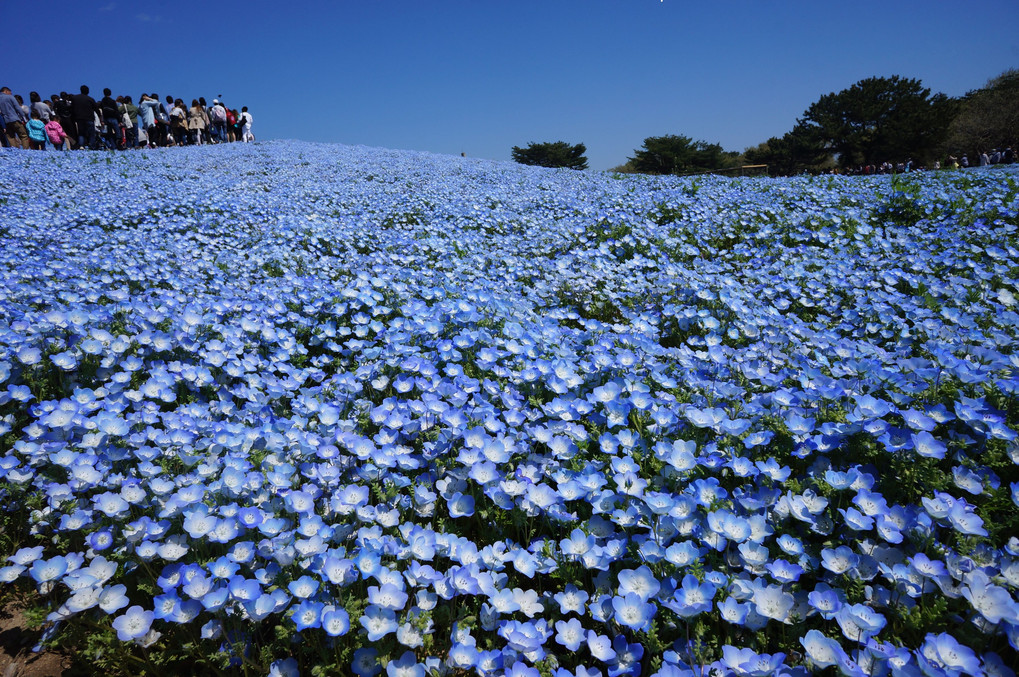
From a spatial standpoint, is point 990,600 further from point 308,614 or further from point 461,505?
point 308,614

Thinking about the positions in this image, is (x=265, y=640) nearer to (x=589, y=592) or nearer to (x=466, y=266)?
(x=589, y=592)

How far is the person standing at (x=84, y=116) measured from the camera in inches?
622

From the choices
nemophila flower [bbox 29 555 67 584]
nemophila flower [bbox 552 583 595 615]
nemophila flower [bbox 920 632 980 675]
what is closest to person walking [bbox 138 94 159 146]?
nemophila flower [bbox 29 555 67 584]

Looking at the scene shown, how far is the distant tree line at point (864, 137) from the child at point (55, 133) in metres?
32.4

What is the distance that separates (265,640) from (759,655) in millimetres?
1541

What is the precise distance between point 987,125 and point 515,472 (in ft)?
162

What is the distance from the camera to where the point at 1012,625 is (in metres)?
1.38

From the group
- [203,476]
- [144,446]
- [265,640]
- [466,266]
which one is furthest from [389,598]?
[466,266]

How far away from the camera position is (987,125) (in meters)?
35.5

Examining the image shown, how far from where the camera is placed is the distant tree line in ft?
125

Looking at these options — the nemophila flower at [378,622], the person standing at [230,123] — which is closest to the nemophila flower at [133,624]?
the nemophila flower at [378,622]

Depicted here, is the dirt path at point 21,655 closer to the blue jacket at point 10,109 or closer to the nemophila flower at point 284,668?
the nemophila flower at point 284,668

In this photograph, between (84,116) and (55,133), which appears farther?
(84,116)

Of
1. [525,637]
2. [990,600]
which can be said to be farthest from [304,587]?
[990,600]
